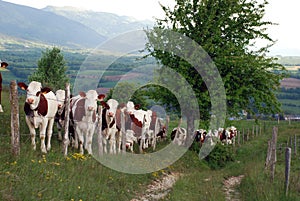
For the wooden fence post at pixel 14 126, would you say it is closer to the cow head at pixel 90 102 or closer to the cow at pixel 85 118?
the cow at pixel 85 118

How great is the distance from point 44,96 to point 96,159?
3.35m

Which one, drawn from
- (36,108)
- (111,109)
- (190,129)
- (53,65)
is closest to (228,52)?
(190,129)

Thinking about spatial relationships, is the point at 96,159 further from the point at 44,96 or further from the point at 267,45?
the point at 267,45

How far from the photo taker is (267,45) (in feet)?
95.9

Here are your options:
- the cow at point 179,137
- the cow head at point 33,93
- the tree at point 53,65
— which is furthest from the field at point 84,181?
the tree at point 53,65

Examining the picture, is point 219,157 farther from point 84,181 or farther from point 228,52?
point 84,181

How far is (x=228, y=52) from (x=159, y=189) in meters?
14.0

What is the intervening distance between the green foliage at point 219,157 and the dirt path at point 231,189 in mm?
6238

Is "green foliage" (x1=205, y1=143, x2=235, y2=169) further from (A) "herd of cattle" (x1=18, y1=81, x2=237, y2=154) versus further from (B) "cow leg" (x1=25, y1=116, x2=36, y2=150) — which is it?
(B) "cow leg" (x1=25, y1=116, x2=36, y2=150)

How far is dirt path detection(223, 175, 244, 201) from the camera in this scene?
15.0 metres

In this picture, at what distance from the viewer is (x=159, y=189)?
51.7ft

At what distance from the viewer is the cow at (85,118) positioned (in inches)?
675

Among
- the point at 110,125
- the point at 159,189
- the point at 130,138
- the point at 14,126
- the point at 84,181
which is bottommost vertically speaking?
the point at 159,189

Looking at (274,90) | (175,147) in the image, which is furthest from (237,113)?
(175,147)
